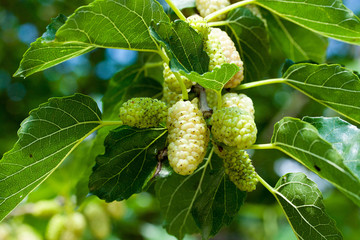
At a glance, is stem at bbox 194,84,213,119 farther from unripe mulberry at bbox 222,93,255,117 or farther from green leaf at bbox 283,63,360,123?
green leaf at bbox 283,63,360,123

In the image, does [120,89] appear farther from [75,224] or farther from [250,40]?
[75,224]

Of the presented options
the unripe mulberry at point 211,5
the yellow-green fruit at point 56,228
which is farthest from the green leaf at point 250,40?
the yellow-green fruit at point 56,228

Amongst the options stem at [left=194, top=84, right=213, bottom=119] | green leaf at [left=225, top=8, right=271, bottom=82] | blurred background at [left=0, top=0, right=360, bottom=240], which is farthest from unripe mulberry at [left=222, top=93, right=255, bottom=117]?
blurred background at [left=0, top=0, right=360, bottom=240]

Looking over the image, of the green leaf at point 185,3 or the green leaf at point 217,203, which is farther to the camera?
the green leaf at point 185,3

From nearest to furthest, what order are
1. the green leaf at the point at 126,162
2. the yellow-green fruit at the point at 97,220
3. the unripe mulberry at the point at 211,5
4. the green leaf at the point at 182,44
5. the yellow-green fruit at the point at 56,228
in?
1. the green leaf at the point at 182,44
2. the green leaf at the point at 126,162
3. the unripe mulberry at the point at 211,5
4. the yellow-green fruit at the point at 56,228
5. the yellow-green fruit at the point at 97,220

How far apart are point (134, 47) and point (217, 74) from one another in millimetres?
180

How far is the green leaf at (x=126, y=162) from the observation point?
82cm

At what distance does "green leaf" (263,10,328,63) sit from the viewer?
116cm

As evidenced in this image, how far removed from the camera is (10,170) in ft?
→ 2.40

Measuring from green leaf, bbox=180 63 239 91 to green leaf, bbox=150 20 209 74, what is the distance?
0.03 meters

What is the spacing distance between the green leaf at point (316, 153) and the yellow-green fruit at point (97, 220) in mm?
1168

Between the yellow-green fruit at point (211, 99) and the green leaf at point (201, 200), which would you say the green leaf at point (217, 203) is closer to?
the green leaf at point (201, 200)

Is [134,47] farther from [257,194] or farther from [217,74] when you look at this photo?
[257,194]

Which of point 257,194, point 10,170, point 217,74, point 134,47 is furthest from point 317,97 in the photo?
point 257,194
